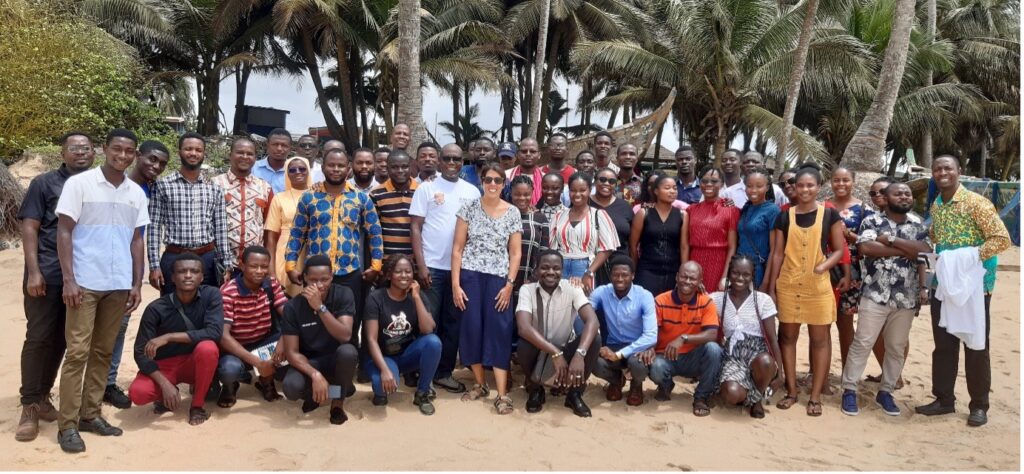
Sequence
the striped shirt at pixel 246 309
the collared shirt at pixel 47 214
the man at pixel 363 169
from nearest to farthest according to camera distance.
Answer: the collared shirt at pixel 47 214, the striped shirt at pixel 246 309, the man at pixel 363 169

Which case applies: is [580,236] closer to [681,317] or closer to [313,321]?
[681,317]

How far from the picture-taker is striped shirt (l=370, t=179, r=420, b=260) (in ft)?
16.8

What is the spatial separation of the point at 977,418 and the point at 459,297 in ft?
12.2

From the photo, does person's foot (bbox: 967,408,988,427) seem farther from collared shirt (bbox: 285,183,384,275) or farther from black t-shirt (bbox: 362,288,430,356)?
collared shirt (bbox: 285,183,384,275)

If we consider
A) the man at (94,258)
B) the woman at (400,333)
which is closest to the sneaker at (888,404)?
the woman at (400,333)

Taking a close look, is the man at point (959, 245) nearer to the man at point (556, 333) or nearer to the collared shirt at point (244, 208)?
the man at point (556, 333)

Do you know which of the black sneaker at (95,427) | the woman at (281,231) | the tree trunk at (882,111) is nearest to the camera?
the black sneaker at (95,427)

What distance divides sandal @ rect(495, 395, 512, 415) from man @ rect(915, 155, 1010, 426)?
3.01 metres

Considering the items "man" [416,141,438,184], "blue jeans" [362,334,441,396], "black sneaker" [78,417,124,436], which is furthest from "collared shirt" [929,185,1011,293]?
"black sneaker" [78,417,124,436]

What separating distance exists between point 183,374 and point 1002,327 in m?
8.47

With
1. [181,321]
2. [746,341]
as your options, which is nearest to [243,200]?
[181,321]

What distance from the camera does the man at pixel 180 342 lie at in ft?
13.9

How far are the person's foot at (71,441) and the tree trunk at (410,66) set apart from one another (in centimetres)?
753

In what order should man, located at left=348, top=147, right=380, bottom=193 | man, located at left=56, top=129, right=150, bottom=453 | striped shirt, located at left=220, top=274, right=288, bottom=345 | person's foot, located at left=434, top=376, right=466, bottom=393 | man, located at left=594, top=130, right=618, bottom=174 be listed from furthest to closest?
1. man, located at left=594, top=130, right=618, bottom=174
2. man, located at left=348, top=147, right=380, bottom=193
3. person's foot, located at left=434, top=376, right=466, bottom=393
4. striped shirt, located at left=220, top=274, right=288, bottom=345
5. man, located at left=56, top=129, right=150, bottom=453
